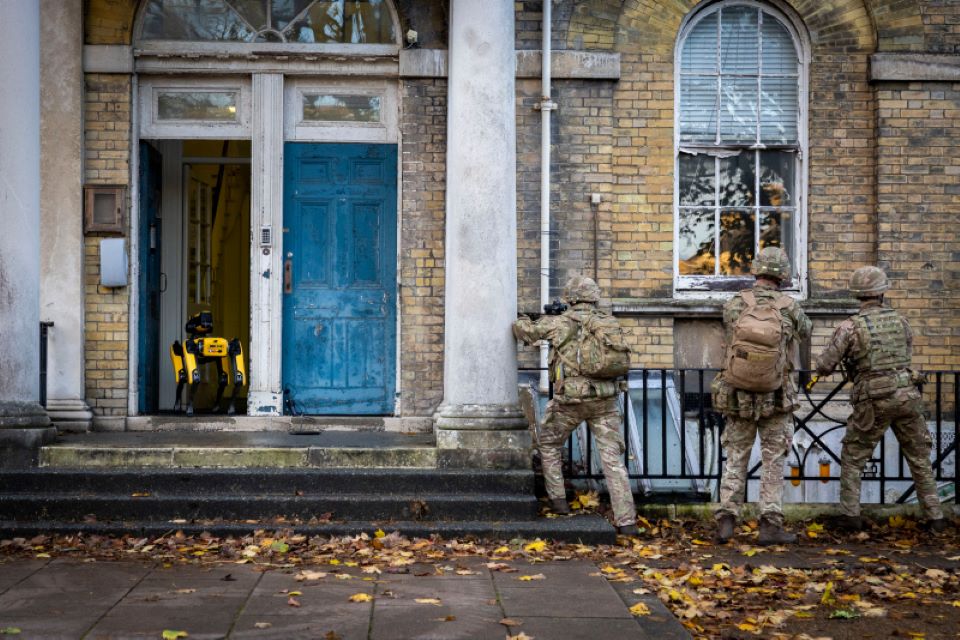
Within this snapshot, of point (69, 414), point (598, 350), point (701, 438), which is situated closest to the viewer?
point (598, 350)

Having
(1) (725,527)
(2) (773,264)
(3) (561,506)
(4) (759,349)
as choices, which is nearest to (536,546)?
(3) (561,506)

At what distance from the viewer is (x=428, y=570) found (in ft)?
22.5

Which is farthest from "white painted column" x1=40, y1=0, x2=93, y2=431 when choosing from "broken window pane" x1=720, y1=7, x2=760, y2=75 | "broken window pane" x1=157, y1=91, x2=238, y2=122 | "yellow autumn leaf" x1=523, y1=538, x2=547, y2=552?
"broken window pane" x1=720, y1=7, x2=760, y2=75

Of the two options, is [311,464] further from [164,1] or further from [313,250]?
[164,1]

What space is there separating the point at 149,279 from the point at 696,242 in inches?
207

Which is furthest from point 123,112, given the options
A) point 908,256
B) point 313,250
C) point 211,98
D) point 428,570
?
point 908,256

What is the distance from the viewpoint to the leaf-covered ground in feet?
20.0

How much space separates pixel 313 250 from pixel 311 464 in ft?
8.70

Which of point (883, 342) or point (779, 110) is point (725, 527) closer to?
point (883, 342)

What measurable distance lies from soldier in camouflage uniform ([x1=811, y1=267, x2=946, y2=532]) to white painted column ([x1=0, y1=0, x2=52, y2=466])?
6.03m

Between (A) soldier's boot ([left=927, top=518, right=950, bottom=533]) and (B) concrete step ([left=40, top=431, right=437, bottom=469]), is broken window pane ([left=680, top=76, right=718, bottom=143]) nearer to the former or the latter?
(A) soldier's boot ([left=927, top=518, right=950, bottom=533])

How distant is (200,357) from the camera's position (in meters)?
10.6

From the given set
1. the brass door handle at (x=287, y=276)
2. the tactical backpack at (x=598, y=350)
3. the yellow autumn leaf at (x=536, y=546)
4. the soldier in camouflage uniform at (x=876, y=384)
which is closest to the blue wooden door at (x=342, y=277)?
the brass door handle at (x=287, y=276)

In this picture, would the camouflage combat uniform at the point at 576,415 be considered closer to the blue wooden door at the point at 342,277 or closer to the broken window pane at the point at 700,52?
the blue wooden door at the point at 342,277
